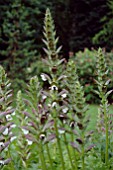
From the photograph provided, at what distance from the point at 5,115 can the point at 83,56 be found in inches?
372

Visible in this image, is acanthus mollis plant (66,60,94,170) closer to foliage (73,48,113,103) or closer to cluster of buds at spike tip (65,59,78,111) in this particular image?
cluster of buds at spike tip (65,59,78,111)

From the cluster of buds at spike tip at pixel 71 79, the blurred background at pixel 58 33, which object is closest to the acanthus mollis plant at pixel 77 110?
the cluster of buds at spike tip at pixel 71 79

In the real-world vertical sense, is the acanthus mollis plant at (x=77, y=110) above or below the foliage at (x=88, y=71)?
below

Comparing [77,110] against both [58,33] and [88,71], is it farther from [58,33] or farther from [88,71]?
[58,33]

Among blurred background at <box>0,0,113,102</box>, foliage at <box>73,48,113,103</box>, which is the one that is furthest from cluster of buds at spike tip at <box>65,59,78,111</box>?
foliage at <box>73,48,113,103</box>

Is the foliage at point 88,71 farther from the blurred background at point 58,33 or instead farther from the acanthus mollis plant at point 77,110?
the acanthus mollis plant at point 77,110

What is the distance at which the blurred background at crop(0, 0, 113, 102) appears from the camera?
11.5m

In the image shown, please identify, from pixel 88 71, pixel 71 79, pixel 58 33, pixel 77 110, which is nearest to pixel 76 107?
pixel 77 110

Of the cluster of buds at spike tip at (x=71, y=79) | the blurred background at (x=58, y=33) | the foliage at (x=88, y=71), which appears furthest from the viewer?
the blurred background at (x=58, y=33)

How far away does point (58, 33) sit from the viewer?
620 inches

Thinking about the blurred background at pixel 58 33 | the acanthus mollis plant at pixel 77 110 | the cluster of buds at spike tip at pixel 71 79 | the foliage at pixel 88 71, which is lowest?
the acanthus mollis plant at pixel 77 110

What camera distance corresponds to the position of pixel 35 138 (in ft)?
6.14

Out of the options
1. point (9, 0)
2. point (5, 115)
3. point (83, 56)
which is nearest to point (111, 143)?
point (5, 115)

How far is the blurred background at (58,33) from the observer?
11.5 metres
